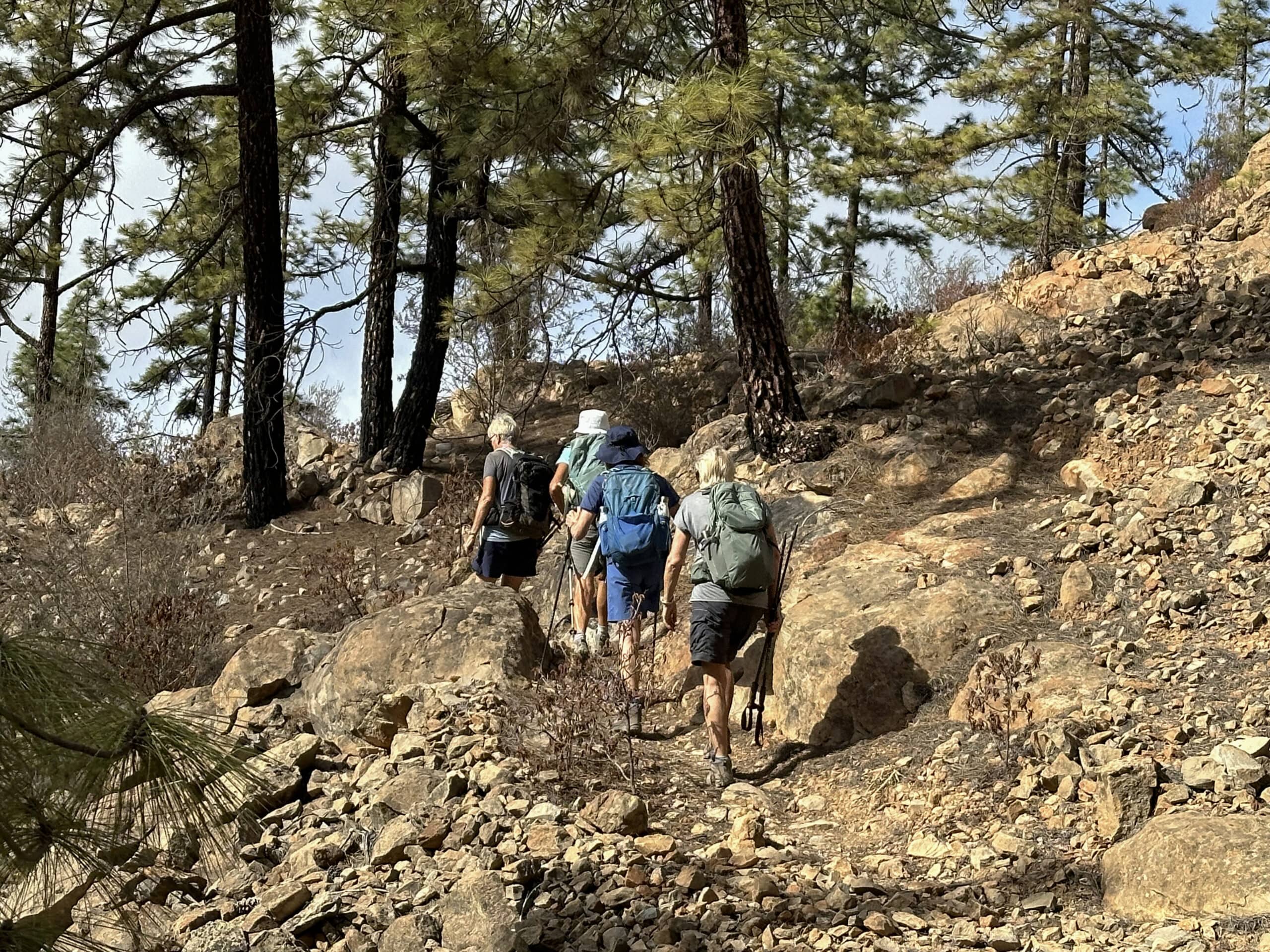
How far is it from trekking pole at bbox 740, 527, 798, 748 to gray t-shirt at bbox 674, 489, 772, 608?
246mm

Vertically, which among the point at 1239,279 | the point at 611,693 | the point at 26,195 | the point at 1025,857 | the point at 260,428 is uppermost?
the point at 26,195

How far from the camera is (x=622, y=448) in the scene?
637 cm

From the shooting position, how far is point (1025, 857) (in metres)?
4.14

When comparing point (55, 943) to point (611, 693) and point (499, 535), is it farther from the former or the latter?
point (499, 535)

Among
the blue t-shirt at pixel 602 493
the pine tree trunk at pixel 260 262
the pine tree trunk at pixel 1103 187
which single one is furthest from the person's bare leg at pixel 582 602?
the pine tree trunk at pixel 1103 187

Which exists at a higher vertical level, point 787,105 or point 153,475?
point 787,105

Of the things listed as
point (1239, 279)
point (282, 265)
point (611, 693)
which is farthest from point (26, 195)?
point (1239, 279)

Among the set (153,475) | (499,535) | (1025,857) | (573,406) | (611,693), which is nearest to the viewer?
(1025,857)

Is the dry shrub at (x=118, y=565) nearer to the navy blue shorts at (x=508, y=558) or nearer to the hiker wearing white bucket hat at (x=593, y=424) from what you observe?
the navy blue shorts at (x=508, y=558)

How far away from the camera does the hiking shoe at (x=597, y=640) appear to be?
6.77 metres

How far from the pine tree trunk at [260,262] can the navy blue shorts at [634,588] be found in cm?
585

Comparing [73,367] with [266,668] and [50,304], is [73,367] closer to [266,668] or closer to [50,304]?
[50,304]

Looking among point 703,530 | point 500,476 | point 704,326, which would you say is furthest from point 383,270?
point 703,530

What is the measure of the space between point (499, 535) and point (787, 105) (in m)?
12.7
